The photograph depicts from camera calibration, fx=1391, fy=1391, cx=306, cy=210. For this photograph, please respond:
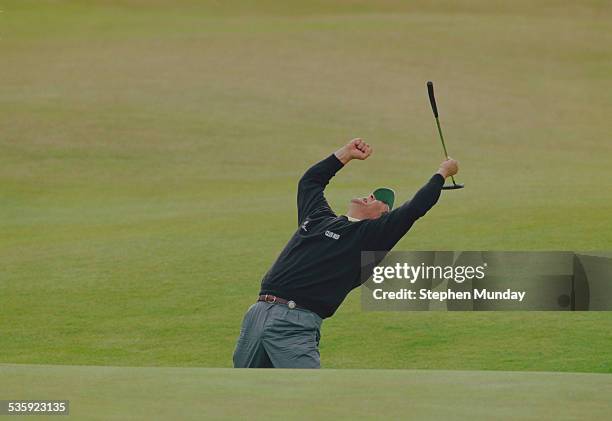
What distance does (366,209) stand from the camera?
764 centimetres

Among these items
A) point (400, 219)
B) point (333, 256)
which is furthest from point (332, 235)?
point (400, 219)

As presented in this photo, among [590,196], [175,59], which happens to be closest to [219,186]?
[590,196]

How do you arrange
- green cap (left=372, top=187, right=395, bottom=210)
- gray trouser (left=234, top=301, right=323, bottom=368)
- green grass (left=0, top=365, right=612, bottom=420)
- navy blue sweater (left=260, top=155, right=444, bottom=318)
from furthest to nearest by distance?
green cap (left=372, top=187, right=395, bottom=210)
navy blue sweater (left=260, top=155, right=444, bottom=318)
gray trouser (left=234, top=301, right=323, bottom=368)
green grass (left=0, top=365, right=612, bottom=420)

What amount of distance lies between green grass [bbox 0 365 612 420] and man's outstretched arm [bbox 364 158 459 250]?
6.29ft

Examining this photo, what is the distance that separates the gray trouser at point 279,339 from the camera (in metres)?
7.21

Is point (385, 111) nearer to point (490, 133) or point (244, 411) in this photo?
point (490, 133)

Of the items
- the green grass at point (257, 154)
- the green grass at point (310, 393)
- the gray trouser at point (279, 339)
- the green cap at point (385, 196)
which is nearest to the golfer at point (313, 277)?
the gray trouser at point (279, 339)

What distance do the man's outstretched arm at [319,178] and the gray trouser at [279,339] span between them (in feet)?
2.33

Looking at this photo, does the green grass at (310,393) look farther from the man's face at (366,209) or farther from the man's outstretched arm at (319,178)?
the man's outstretched arm at (319,178)

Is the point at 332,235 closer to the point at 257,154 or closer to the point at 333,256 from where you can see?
the point at 333,256

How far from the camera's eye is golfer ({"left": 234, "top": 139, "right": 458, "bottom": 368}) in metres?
7.29

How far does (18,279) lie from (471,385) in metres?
10.2

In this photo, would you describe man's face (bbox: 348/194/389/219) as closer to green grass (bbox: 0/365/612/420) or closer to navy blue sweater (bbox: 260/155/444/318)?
navy blue sweater (bbox: 260/155/444/318)

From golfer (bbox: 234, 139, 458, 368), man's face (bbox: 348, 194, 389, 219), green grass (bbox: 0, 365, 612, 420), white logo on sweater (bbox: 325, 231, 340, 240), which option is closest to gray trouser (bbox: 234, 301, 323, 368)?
golfer (bbox: 234, 139, 458, 368)
